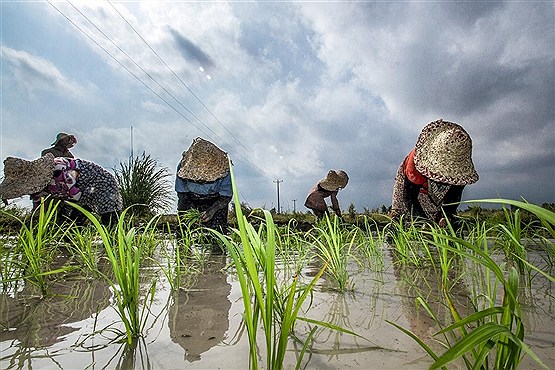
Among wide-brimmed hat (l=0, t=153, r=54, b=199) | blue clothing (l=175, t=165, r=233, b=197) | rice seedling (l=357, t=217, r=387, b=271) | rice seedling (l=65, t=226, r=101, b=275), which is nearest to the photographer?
rice seedling (l=65, t=226, r=101, b=275)

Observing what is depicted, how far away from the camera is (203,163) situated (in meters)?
4.39

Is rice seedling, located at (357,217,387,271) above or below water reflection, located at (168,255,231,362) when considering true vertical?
above

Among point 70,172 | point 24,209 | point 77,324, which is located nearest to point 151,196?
point 24,209

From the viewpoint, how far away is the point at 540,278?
2035mm

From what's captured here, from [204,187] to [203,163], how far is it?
33 cm

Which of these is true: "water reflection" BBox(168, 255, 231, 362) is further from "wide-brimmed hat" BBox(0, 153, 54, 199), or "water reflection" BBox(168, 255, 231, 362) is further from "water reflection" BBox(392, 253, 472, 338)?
"wide-brimmed hat" BBox(0, 153, 54, 199)

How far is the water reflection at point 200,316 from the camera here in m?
1.10

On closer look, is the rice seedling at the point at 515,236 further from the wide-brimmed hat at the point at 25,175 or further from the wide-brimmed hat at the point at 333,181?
the wide-brimmed hat at the point at 333,181

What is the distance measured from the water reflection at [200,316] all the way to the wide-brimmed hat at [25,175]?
2.81m

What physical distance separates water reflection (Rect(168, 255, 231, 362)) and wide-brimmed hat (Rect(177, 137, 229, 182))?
96.8 inches

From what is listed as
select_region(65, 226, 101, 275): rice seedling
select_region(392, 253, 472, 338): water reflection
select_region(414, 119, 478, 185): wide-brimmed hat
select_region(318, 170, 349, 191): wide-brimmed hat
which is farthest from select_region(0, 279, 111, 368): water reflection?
select_region(318, 170, 349, 191): wide-brimmed hat

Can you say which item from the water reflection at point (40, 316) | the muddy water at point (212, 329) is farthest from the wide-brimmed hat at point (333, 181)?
the water reflection at point (40, 316)

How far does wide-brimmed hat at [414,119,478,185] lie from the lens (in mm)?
2652

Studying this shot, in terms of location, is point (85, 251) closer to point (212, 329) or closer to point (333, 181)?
point (212, 329)
